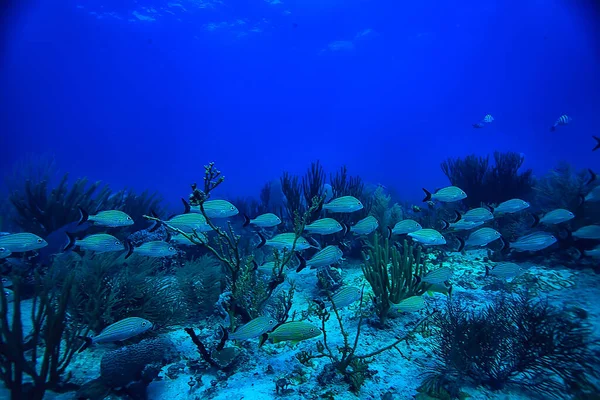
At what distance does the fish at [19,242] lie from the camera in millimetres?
4238

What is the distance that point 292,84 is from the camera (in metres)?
111

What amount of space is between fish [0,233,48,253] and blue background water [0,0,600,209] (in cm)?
1863

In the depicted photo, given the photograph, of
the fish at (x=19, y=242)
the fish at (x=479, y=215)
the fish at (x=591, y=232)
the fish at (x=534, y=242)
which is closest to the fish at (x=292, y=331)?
the fish at (x=19, y=242)

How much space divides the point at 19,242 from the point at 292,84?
117 meters

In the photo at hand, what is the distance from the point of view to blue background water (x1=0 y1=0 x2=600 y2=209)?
54.9m

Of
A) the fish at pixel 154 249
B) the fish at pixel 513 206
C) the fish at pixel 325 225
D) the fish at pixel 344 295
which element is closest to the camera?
the fish at pixel 344 295

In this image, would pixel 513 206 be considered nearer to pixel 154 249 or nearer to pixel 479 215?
pixel 479 215

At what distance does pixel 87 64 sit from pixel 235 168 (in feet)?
207

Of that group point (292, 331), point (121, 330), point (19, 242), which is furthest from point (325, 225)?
point (19, 242)

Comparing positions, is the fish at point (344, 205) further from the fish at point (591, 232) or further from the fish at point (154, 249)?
the fish at point (591, 232)

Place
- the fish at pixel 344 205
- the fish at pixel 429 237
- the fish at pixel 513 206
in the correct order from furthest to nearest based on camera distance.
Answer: the fish at pixel 513 206 < the fish at pixel 344 205 < the fish at pixel 429 237

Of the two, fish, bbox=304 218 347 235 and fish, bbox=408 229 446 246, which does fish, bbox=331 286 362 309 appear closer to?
fish, bbox=304 218 347 235

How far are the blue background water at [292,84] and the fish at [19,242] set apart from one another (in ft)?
61.1

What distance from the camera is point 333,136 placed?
540ft
